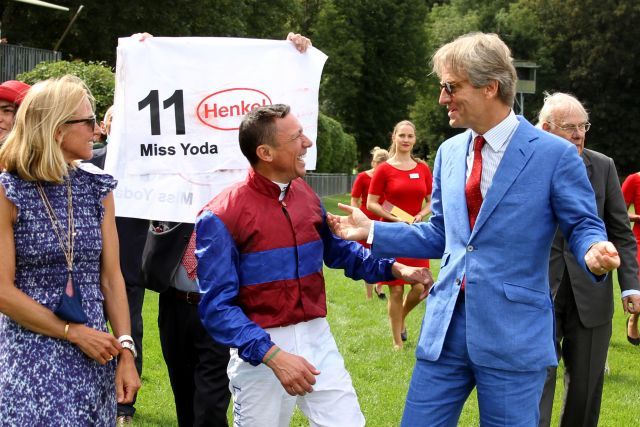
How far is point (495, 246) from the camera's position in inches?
153

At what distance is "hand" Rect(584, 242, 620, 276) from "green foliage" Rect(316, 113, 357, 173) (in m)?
31.7

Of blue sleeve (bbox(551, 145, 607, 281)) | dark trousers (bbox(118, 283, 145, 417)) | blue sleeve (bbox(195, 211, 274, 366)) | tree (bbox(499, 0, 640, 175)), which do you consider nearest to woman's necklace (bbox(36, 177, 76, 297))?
blue sleeve (bbox(195, 211, 274, 366))

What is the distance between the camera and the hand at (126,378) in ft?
12.4

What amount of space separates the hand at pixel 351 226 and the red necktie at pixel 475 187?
532 mm

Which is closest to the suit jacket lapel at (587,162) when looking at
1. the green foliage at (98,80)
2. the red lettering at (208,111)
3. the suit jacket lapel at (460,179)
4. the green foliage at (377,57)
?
the suit jacket lapel at (460,179)

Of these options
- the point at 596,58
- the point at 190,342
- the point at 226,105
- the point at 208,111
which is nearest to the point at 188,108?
the point at 208,111

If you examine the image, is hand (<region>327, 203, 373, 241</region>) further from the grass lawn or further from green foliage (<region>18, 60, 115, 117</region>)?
green foliage (<region>18, 60, 115, 117</region>)

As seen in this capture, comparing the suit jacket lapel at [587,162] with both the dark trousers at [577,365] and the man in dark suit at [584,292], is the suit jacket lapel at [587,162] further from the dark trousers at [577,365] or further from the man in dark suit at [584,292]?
the dark trousers at [577,365]

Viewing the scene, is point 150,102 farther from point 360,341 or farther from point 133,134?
point 360,341

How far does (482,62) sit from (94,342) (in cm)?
203

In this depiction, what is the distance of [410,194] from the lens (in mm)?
10172

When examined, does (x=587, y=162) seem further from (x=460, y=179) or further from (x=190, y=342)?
(x=190, y=342)

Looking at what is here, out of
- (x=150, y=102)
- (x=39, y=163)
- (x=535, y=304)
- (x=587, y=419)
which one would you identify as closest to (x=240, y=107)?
(x=150, y=102)

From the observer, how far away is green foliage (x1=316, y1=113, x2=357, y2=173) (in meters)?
37.9
